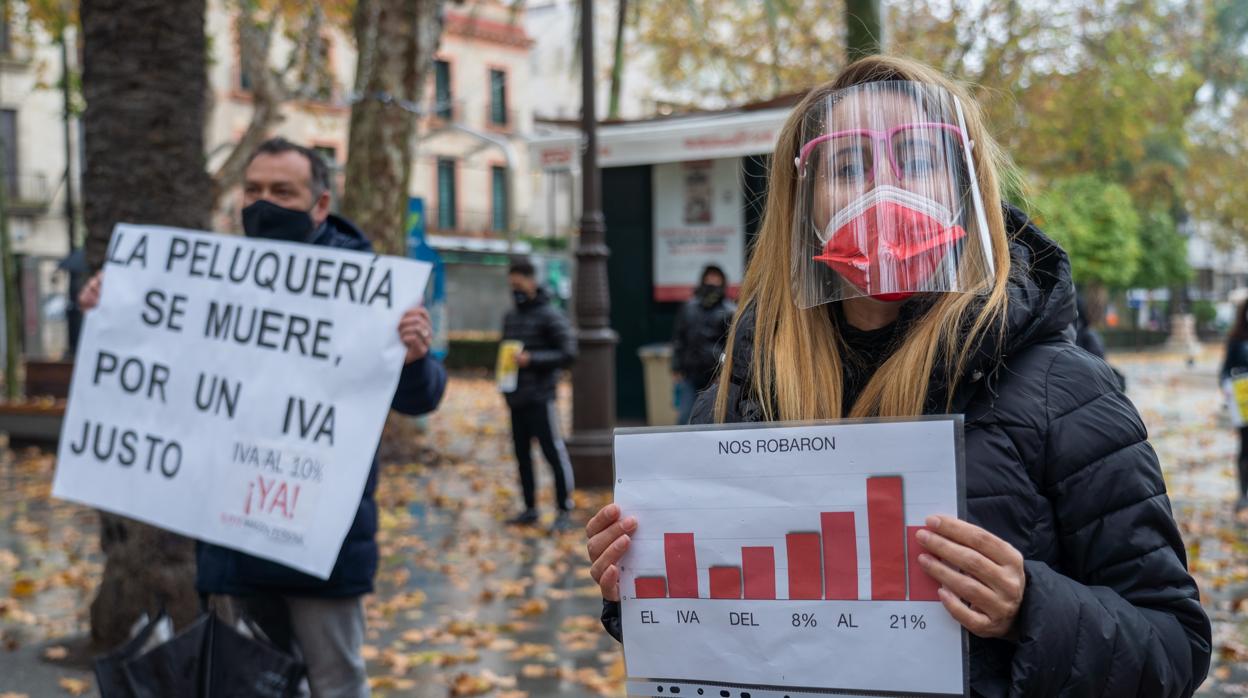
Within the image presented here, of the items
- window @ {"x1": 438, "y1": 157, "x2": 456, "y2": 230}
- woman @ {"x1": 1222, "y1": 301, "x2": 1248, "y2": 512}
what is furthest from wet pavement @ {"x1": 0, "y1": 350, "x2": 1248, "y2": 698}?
window @ {"x1": 438, "y1": 157, "x2": 456, "y2": 230}

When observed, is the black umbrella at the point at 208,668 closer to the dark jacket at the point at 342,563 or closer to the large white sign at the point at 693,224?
the dark jacket at the point at 342,563

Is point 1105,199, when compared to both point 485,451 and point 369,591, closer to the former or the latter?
point 485,451

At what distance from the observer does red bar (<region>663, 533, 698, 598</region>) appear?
1.68 meters

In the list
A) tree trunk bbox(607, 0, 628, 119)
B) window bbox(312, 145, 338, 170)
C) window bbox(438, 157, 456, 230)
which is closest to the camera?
window bbox(312, 145, 338, 170)

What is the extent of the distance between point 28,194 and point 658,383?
1348 inches

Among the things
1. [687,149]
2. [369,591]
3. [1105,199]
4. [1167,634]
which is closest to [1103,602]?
[1167,634]

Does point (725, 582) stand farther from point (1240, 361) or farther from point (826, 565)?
point (1240, 361)

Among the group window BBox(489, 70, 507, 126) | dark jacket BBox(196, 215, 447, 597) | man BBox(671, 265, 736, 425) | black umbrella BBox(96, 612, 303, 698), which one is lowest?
black umbrella BBox(96, 612, 303, 698)

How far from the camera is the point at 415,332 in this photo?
333 cm

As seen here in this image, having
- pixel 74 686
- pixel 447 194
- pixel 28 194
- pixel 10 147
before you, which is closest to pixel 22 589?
pixel 74 686

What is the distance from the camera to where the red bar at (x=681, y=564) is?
5.52 feet

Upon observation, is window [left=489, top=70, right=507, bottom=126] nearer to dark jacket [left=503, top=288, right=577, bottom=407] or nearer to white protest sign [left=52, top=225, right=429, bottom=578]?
dark jacket [left=503, top=288, right=577, bottom=407]

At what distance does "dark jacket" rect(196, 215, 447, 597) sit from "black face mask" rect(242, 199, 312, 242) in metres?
0.06

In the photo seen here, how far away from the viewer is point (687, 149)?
12062 mm
